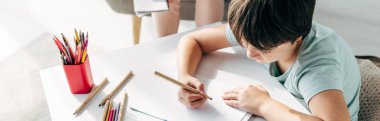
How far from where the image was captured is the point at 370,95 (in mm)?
987

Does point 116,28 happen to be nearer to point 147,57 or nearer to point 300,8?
point 147,57

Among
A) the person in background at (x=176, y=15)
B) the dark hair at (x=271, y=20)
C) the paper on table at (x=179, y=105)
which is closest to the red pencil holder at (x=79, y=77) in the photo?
the paper on table at (x=179, y=105)

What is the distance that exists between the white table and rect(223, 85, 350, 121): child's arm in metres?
0.04

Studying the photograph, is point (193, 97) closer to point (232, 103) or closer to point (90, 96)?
point (232, 103)

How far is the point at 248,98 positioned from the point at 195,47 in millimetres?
251

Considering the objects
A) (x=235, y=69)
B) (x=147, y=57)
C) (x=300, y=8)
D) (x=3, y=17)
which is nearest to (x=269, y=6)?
(x=300, y=8)

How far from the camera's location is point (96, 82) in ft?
2.95

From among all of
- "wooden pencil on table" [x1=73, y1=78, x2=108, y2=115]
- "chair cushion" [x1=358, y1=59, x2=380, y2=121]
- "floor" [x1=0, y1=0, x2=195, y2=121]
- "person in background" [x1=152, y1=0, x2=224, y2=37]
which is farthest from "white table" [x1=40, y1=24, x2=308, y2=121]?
"floor" [x1=0, y1=0, x2=195, y2=121]

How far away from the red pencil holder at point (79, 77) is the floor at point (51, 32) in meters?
0.81

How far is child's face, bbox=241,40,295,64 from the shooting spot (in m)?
0.80

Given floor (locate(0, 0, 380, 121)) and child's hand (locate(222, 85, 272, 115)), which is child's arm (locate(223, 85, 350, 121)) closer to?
child's hand (locate(222, 85, 272, 115))

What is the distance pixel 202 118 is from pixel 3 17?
1967 millimetres

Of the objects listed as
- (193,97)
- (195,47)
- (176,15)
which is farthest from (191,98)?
(176,15)

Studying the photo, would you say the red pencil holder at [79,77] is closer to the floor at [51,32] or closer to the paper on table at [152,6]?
the paper on table at [152,6]
